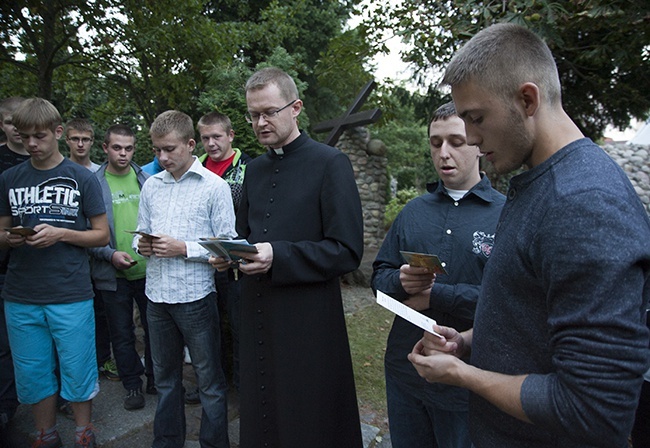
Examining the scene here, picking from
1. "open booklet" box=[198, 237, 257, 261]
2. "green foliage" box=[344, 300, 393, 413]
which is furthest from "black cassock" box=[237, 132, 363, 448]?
"green foliage" box=[344, 300, 393, 413]

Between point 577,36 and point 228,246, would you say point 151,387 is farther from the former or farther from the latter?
point 577,36

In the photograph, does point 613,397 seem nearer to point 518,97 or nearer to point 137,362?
point 518,97

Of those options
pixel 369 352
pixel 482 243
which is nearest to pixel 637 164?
pixel 369 352

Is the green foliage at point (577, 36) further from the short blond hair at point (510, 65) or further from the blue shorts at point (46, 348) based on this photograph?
the blue shorts at point (46, 348)

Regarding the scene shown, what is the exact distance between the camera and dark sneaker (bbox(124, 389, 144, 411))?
3691 millimetres

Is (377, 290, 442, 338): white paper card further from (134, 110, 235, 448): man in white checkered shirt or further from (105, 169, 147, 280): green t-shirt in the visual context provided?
Result: (105, 169, 147, 280): green t-shirt

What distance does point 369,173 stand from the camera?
11.8 m

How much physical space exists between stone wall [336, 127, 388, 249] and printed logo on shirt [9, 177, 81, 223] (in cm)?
907

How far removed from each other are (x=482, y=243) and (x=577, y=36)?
679cm

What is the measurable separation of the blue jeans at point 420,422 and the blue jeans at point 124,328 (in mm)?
2440

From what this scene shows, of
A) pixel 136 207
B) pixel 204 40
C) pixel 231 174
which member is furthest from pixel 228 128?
pixel 204 40

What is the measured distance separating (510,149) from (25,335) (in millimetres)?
3163

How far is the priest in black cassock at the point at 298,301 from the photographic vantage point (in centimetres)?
238

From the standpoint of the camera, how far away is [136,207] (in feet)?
12.9
